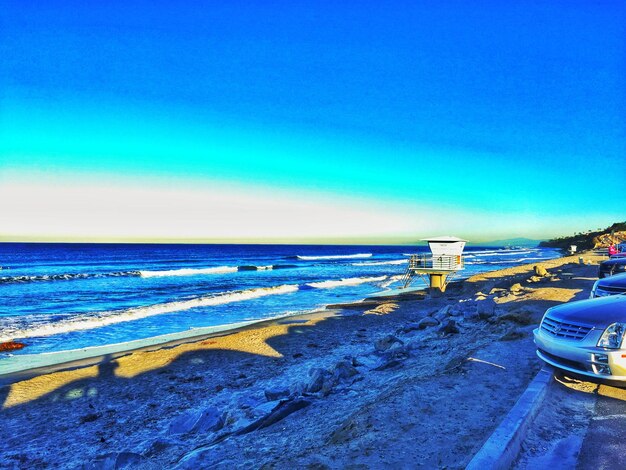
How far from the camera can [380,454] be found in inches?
158

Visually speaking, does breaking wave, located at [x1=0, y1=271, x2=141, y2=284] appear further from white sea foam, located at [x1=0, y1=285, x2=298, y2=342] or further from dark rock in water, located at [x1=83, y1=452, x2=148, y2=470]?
dark rock in water, located at [x1=83, y1=452, x2=148, y2=470]

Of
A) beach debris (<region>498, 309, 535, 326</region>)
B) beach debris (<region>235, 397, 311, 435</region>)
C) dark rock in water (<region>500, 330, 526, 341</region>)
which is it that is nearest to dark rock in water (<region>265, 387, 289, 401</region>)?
beach debris (<region>235, 397, 311, 435</region>)

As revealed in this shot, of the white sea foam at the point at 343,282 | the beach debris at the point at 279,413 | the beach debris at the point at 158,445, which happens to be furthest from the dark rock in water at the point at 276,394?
the white sea foam at the point at 343,282

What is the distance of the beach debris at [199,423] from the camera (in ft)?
21.0

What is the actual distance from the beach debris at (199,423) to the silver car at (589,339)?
4.79 meters

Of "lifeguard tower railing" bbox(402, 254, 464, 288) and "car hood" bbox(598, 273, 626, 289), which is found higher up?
"car hood" bbox(598, 273, 626, 289)

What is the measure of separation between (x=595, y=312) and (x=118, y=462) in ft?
20.4

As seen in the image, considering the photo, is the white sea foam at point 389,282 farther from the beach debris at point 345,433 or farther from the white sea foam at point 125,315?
the beach debris at point 345,433

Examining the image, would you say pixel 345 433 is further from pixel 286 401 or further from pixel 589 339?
pixel 589 339

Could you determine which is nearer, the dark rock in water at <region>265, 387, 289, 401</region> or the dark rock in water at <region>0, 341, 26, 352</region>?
the dark rock in water at <region>265, 387, 289, 401</region>

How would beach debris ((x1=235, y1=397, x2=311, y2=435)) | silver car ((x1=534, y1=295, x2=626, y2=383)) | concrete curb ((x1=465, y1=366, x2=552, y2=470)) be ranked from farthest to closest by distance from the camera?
beach debris ((x1=235, y1=397, x2=311, y2=435)) → silver car ((x1=534, y1=295, x2=626, y2=383)) → concrete curb ((x1=465, y1=366, x2=552, y2=470))

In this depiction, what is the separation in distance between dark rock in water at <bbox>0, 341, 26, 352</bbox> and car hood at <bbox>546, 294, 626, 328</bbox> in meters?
A: 15.1

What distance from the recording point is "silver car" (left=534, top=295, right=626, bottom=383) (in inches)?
190

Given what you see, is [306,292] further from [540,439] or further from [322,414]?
[540,439]
